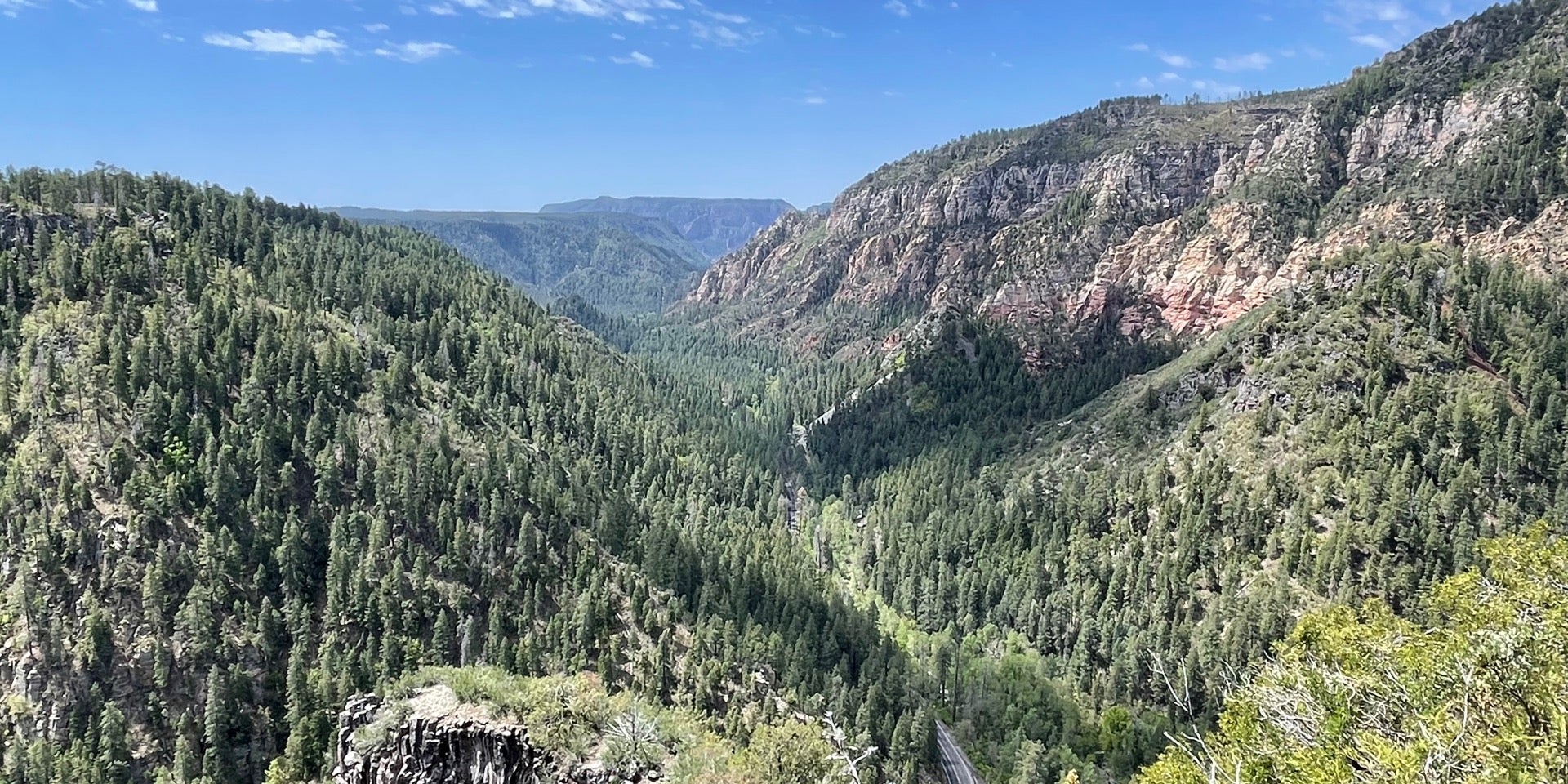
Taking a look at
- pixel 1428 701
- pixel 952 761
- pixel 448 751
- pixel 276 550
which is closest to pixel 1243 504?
pixel 952 761

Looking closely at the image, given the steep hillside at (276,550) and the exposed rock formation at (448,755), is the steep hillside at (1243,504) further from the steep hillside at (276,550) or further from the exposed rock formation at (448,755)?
the exposed rock formation at (448,755)

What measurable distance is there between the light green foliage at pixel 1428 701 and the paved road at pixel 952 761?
68.1 meters

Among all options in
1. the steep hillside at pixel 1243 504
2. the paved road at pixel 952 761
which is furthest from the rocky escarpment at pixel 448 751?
the paved road at pixel 952 761

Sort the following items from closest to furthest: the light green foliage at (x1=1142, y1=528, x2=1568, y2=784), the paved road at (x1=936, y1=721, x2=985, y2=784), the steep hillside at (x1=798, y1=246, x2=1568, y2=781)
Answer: the light green foliage at (x1=1142, y1=528, x2=1568, y2=784) < the paved road at (x1=936, y1=721, x2=985, y2=784) < the steep hillside at (x1=798, y1=246, x2=1568, y2=781)

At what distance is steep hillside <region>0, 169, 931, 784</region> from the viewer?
9038 centimetres

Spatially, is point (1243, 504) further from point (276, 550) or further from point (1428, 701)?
point (276, 550)

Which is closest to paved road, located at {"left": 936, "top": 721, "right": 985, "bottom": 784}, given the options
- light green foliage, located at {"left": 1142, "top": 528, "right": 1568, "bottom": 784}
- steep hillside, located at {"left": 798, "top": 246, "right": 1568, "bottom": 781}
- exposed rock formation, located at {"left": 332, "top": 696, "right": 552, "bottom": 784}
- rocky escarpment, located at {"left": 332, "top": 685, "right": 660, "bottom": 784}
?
steep hillside, located at {"left": 798, "top": 246, "right": 1568, "bottom": 781}

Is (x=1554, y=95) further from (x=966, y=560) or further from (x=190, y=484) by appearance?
(x=190, y=484)

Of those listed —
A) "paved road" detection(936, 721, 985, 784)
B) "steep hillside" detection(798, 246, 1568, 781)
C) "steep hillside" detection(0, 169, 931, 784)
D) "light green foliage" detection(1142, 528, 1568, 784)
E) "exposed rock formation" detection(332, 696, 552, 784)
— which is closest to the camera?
"light green foliage" detection(1142, 528, 1568, 784)

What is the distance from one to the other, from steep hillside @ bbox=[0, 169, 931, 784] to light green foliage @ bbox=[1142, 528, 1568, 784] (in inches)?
2429

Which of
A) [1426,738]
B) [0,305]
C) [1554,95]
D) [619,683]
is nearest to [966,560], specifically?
[619,683]

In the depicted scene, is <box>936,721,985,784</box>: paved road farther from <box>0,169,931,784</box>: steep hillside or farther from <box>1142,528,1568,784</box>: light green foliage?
<box>1142,528,1568,784</box>: light green foliage

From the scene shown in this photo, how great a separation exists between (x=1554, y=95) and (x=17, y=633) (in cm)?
29091

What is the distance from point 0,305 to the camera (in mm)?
119750
